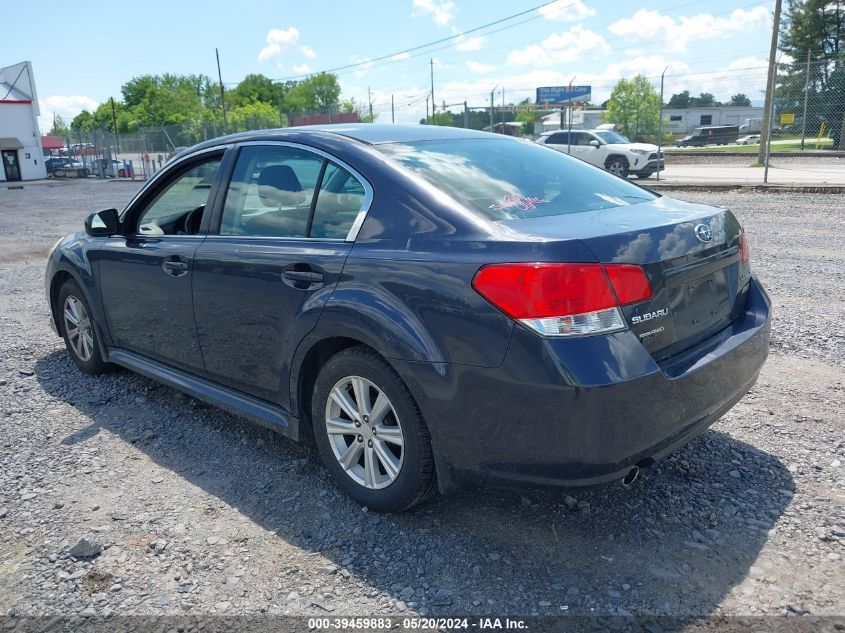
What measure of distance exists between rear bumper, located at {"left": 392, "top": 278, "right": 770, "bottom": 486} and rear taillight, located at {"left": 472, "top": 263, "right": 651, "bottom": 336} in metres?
0.05

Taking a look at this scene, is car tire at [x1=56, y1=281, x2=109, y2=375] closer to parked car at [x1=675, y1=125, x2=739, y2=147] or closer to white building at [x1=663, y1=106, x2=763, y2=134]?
parked car at [x1=675, y1=125, x2=739, y2=147]

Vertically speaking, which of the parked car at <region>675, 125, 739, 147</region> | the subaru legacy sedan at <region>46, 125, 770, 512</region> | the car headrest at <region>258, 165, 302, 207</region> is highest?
the car headrest at <region>258, 165, 302, 207</region>

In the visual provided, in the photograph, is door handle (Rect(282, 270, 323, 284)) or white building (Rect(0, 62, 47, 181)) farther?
white building (Rect(0, 62, 47, 181))

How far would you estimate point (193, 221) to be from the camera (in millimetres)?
4230

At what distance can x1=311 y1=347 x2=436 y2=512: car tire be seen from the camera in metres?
2.93

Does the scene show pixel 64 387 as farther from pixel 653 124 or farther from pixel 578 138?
pixel 653 124

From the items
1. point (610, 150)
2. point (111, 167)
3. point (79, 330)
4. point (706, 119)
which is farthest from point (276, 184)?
point (706, 119)

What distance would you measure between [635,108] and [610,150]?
3983 centimetres

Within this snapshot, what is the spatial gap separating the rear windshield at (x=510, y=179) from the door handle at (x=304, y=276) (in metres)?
0.63

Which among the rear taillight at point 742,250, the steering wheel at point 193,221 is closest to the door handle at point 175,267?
the steering wheel at point 193,221

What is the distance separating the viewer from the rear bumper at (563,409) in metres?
2.51

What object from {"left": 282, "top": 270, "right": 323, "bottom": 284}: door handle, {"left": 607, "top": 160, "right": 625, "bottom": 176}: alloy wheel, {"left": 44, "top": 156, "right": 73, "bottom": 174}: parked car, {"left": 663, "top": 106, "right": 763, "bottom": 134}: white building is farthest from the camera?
{"left": 663, "top": 106, "right": 763, "bottom": 134}: white building

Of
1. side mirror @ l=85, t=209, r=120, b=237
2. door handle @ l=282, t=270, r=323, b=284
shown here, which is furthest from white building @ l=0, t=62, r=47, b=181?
door handle @ l=282, t=270, r=323, b=284

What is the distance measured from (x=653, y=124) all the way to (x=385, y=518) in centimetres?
5454
